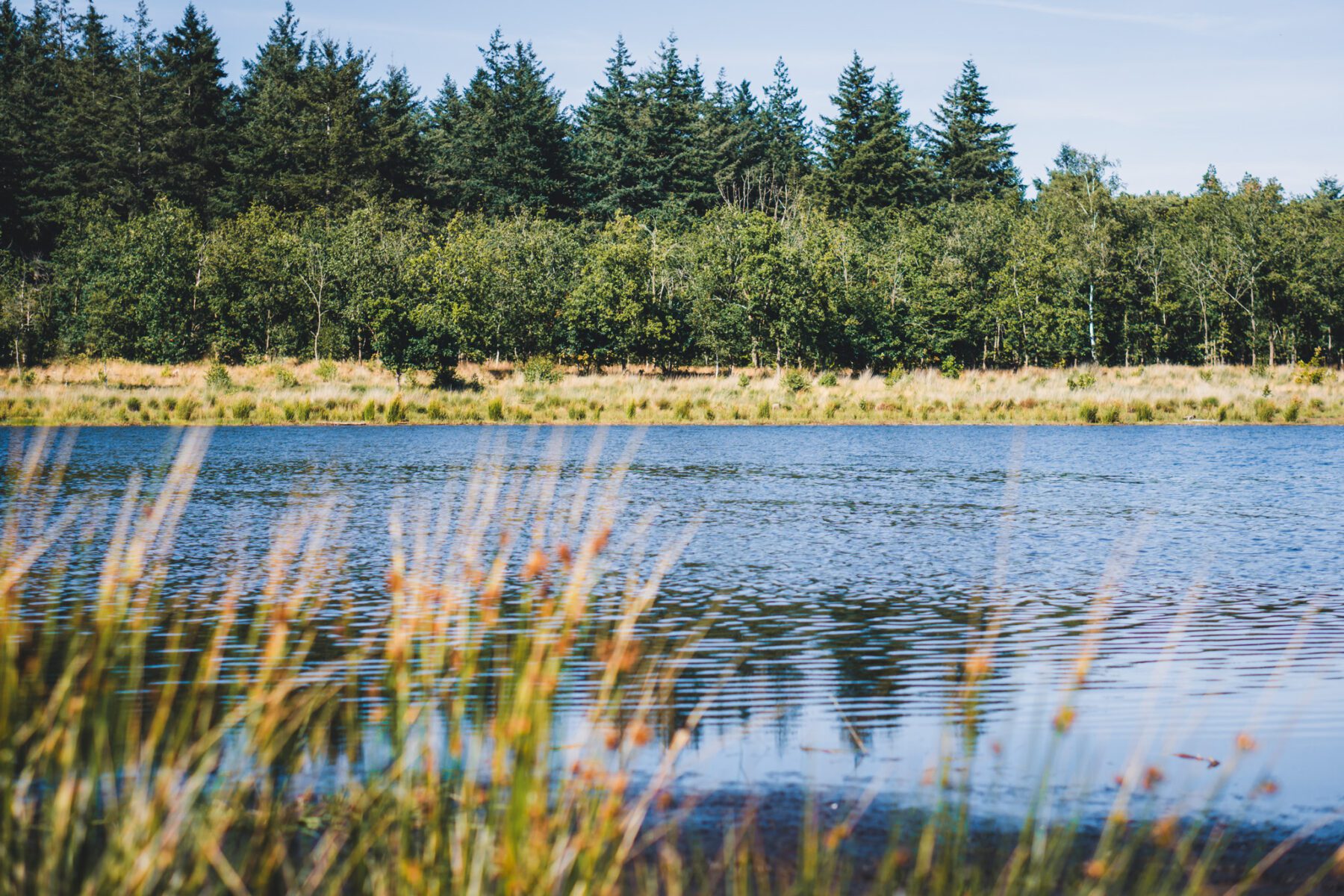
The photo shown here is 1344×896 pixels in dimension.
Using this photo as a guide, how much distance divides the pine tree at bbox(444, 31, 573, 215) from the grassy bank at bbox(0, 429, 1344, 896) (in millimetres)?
73081

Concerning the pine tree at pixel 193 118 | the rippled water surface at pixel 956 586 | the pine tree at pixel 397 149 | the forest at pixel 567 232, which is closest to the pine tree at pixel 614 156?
the forest at pixel 567 232

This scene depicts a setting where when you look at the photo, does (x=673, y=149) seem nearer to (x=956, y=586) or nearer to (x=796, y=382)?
(x=796, y=382)

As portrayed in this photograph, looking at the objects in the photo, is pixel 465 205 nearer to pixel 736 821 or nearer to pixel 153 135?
pixel 153 135

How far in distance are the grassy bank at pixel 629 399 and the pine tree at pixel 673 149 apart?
31734mm

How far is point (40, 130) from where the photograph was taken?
78.1 meters

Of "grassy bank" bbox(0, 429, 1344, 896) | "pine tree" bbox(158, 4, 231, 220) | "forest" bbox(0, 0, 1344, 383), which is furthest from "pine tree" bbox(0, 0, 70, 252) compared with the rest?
"grassy bank" bbox(0, 429, 1344, 896)

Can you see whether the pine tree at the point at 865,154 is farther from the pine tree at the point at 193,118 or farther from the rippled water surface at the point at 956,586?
the rippled water surface at the point at 956,586

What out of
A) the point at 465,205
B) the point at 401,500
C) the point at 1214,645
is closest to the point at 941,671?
the point at 1214,645

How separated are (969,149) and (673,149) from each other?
23.9 metres

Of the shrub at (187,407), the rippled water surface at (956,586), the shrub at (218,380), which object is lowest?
the rippled water surface at (956,586)

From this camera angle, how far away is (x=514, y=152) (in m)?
83.8

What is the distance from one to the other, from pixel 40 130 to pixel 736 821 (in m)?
86.5

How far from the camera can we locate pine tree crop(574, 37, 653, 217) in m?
85.6

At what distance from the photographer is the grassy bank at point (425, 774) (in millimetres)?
4070
